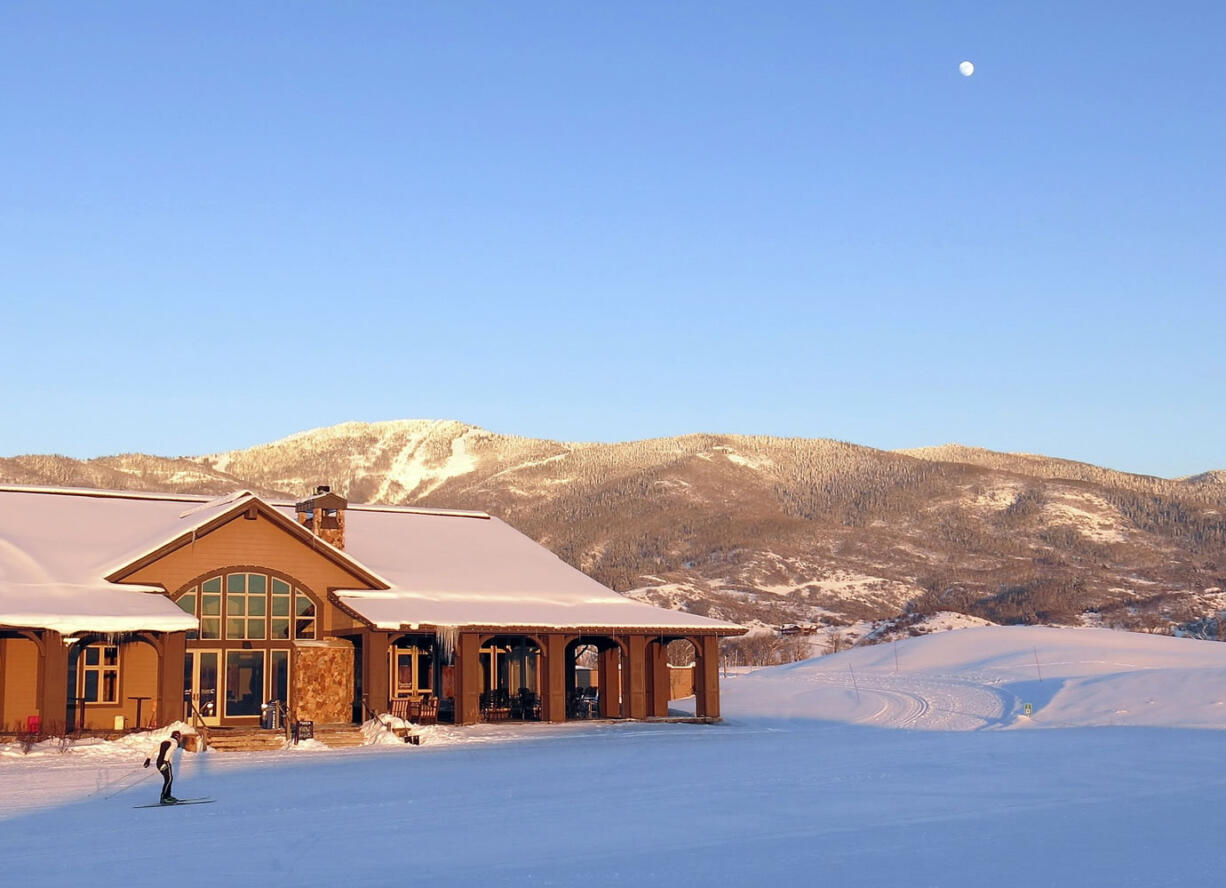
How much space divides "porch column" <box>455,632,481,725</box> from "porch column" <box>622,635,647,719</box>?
3919 millimetres

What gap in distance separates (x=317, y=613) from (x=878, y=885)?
2211cm

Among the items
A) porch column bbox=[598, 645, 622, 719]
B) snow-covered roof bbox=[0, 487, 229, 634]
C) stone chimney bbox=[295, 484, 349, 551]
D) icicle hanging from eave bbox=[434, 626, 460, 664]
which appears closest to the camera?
snow-covered roof bbox=[0, 487, 229, 634]

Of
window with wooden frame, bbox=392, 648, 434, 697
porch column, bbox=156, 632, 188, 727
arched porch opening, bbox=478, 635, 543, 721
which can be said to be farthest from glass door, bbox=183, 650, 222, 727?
arched porch opening, bbox=478, 635, 543, 721

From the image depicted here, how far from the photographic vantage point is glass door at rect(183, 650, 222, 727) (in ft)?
104

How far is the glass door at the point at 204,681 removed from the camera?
31594 millimetres

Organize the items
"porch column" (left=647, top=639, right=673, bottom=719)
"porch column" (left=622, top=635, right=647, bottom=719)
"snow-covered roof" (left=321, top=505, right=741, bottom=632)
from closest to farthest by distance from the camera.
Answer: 1. "snow-covered roof" (left=321, top=505, right=741, bottom=632)
2. "porch column" (left=622, top=635, right=647, bottom=719)
3. "porch column" (left=647, top=639, right=673, bottom=719)

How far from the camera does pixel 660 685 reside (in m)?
37.2

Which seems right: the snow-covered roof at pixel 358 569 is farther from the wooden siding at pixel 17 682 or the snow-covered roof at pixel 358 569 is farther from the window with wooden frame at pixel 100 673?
the window with wooden frame at pixel 100 673

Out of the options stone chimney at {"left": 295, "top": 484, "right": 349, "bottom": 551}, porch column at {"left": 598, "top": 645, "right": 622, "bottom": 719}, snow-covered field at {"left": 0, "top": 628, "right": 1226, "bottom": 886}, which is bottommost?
snow-covered field at {"left": 0, "top": 628, "right": 1226, "bottom": 886}

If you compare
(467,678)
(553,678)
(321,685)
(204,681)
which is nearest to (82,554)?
(204,681)

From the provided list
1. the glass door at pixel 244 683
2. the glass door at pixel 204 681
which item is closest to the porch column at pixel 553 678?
the glass door at pixel 244 683

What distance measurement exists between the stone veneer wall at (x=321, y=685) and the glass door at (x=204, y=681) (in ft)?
5.49

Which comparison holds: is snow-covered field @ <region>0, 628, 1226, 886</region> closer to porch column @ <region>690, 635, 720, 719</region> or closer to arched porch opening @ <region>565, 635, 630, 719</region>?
porch column @ <region>690, 635, 720, 719</region>

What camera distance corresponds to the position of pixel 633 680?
1393 inches
